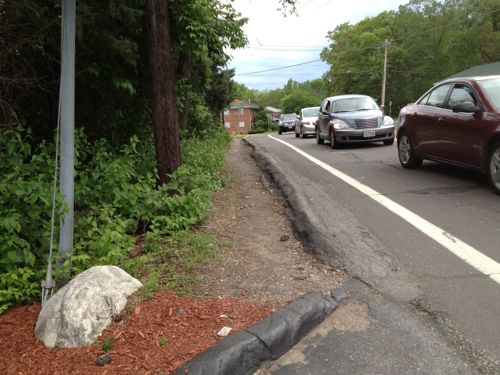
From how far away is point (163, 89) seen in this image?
600cm

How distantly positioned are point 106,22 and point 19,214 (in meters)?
3.72

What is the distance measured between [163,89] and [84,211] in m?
1.89

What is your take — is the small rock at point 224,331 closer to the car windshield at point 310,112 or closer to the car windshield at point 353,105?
the car windshield at point 353,105

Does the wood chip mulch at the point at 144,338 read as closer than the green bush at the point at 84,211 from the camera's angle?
Yes

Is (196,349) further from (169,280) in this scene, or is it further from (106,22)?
(106,22)

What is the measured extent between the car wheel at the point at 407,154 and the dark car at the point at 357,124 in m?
4.38

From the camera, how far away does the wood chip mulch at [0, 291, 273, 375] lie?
2791 millimetres

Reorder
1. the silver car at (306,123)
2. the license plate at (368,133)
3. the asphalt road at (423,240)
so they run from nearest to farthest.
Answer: the asphalt road at (423,240) < the license plate at (368,133) < the silver car at (306,123)

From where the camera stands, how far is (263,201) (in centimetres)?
700

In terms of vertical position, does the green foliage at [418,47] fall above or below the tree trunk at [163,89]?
above

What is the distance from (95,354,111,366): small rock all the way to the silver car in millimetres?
19564

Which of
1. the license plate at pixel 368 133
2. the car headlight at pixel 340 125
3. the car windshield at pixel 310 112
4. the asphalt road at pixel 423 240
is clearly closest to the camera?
the asphalt road at pixel 423 240

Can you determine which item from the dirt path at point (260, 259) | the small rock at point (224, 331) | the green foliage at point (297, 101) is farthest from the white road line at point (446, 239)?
the green foliage at point (297, 101)

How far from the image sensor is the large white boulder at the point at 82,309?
3041 millimetres
